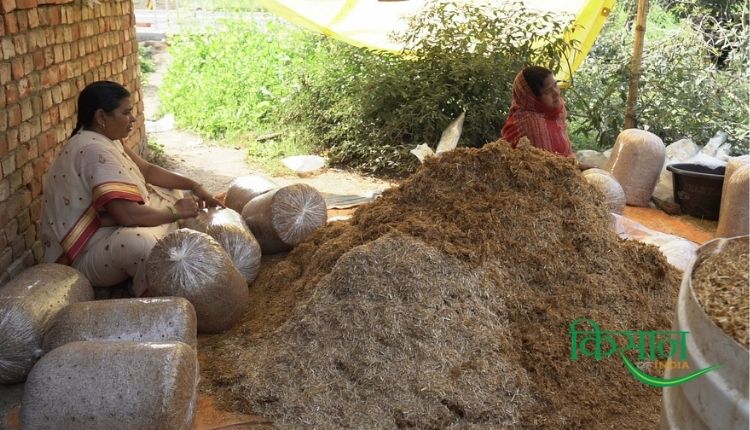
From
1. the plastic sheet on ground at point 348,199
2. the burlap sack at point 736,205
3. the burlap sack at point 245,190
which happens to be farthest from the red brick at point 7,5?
the burlap sack at point 736,205

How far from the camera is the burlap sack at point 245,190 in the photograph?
187 inches

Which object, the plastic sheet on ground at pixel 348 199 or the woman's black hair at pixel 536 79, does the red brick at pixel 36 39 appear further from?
the woman's black hair at pixel 536 79

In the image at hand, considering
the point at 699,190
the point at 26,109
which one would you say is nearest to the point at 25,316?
the point at 26,109

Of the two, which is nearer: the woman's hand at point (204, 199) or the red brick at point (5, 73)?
the red brick at point (5, 73)

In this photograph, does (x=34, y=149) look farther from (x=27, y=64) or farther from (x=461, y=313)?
(x=461, y=313)

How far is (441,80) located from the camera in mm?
6984

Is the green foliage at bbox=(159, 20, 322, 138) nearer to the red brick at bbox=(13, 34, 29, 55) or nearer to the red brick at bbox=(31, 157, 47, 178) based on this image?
the red brick at bbox=(31, 157, 47, 178)

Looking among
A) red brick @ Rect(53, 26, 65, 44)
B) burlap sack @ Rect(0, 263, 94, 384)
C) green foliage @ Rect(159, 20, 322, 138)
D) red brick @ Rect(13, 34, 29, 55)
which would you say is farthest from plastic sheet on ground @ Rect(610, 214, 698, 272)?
green foliage @ Rect(159, 20, 322, 138)

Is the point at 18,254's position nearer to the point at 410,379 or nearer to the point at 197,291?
the point at 197,291

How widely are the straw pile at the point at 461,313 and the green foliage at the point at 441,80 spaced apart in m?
3.43

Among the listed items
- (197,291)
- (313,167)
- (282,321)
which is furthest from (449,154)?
(313,167)

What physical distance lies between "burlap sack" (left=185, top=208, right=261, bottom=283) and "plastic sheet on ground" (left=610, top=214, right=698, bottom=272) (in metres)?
1.95

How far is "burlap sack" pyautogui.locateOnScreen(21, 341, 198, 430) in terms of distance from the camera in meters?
2.29

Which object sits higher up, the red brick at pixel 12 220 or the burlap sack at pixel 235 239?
the red brick at pixel 12 220
